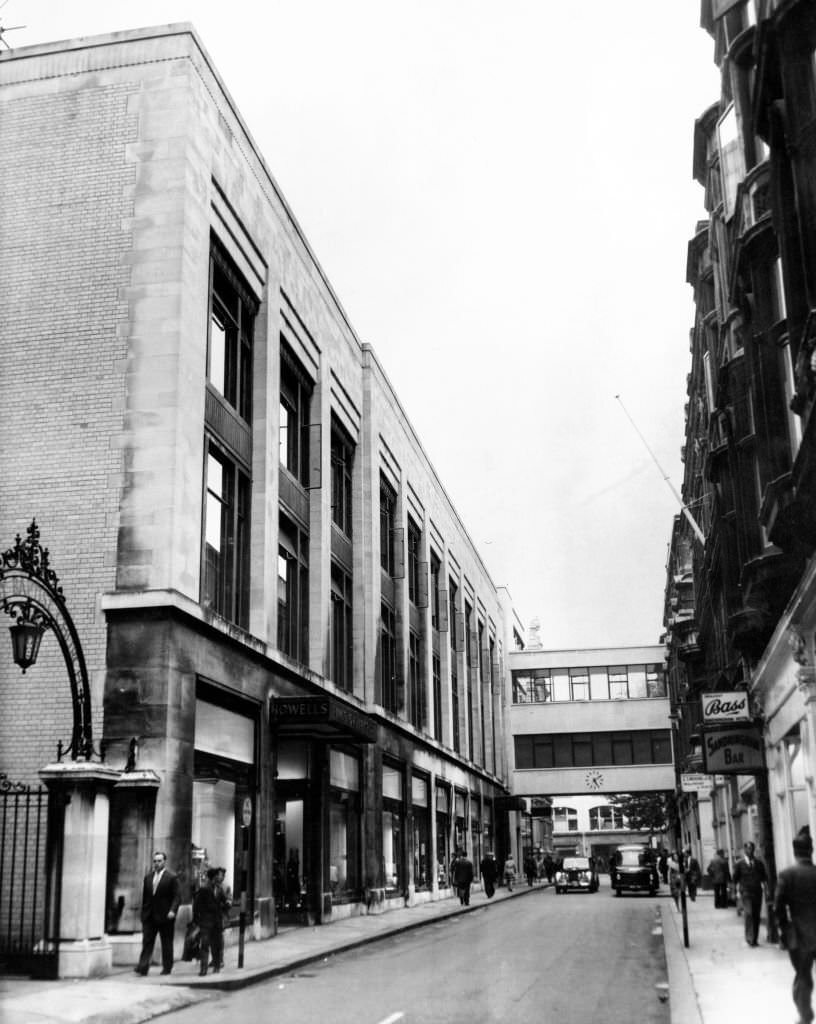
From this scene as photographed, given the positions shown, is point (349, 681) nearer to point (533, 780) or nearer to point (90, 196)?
point (90, 196)

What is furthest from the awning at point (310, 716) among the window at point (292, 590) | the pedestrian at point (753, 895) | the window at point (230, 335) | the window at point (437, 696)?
the window at point (437, 696)

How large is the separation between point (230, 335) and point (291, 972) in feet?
46.1

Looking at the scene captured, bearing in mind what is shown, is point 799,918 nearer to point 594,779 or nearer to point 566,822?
point 594,779

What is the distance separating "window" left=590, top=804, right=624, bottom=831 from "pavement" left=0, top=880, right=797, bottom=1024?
4394 inches

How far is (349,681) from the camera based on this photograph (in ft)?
117

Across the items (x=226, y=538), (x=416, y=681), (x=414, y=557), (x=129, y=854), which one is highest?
(x=414, y=557)

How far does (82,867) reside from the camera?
16.0 metres

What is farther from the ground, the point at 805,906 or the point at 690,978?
the point at 805,906

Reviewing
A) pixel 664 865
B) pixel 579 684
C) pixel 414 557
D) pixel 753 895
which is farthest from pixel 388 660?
pixel 579 684

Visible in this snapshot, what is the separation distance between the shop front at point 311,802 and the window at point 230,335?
6.98 metres

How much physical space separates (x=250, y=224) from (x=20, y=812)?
554 inches

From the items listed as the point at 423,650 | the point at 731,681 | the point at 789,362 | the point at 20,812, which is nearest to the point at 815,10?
the point at 789,362

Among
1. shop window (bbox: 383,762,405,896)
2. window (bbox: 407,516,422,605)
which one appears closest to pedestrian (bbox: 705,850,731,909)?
shop window (bbox: 383,762,405,896)

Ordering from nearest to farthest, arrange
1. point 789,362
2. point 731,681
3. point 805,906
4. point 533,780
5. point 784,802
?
point 805,906 → point 789,362 → point 784,802 → point 731,681 → point 533,780
